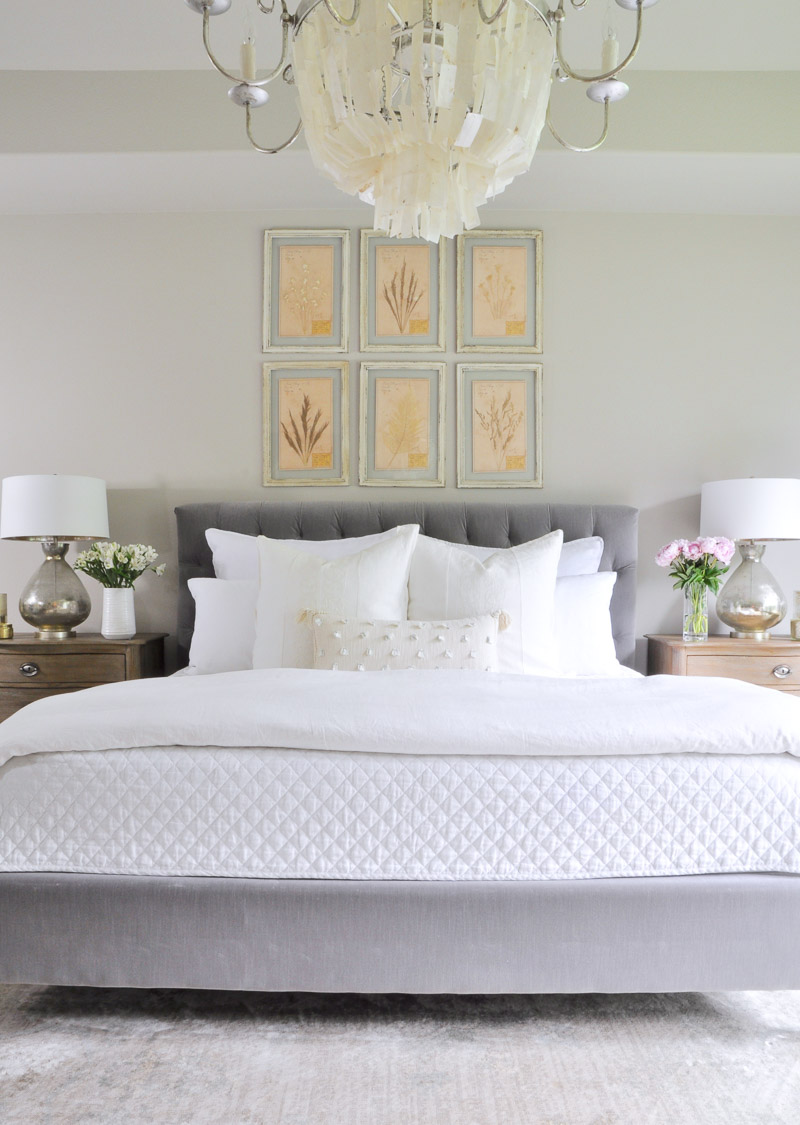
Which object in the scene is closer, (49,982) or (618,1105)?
(618,1105)

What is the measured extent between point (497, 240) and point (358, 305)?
2.17 ft

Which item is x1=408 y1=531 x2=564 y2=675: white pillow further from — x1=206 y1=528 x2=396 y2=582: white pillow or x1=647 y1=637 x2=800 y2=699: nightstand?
x1=647 y1=637 x2=800 y2=699: nightstand

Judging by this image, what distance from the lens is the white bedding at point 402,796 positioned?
1647 millimetres

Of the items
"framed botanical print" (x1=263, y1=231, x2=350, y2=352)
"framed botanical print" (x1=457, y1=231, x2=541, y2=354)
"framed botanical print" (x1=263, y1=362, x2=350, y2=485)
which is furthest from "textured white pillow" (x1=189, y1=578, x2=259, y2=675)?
"framed botanical print" (x1=457, y1=231, x2=541, y2=354)

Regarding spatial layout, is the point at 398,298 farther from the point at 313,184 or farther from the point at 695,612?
the point at 695,612

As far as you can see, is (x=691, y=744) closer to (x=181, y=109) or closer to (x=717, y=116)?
(x=717, y=116)

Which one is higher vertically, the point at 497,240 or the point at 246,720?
the point at 497,240

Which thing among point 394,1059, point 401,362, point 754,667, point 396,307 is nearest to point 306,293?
point 396,307

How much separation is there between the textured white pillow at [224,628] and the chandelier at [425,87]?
5.36ft

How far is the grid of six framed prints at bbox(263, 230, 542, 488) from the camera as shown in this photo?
11.8ft

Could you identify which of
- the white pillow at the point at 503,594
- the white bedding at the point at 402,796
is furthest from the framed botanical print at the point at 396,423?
the white bedding at the point at 402,796

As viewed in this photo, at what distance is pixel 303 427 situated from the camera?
3.58m

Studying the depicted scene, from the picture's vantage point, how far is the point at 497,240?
11.8 ft

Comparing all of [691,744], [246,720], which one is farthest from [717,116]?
[246,720]
